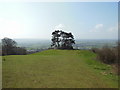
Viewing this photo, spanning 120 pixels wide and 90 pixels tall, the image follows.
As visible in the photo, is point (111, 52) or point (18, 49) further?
point (18, 49)

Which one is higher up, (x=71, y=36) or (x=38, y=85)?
(x=71, y=36)

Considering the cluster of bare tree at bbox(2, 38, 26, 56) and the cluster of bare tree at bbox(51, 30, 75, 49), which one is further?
the cluster of bare tree at bbox(51, 30, 75, 49)

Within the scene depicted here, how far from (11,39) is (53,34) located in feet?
37.4

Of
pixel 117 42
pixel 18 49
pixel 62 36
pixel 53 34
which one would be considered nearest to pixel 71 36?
pixel 62 36

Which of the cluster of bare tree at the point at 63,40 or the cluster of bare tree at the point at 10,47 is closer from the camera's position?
the cluster of bare tree at the point at 10,47

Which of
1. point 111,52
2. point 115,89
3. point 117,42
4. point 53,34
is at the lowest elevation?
point 115,89

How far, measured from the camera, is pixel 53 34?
35094 millimetres

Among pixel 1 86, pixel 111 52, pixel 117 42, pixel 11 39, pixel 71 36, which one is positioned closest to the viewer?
pixel 1 86

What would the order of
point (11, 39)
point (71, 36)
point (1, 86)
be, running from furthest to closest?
1. point (71, 36)
2. point (11, 39)
3. point (1, 86)

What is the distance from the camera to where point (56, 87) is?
5.35 meters

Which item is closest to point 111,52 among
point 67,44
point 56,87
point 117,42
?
point 117,42

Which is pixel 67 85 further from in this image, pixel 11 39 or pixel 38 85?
pixel 11 39

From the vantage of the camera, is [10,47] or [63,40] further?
[63,40]

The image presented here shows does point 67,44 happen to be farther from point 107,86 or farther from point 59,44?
point 107,86
